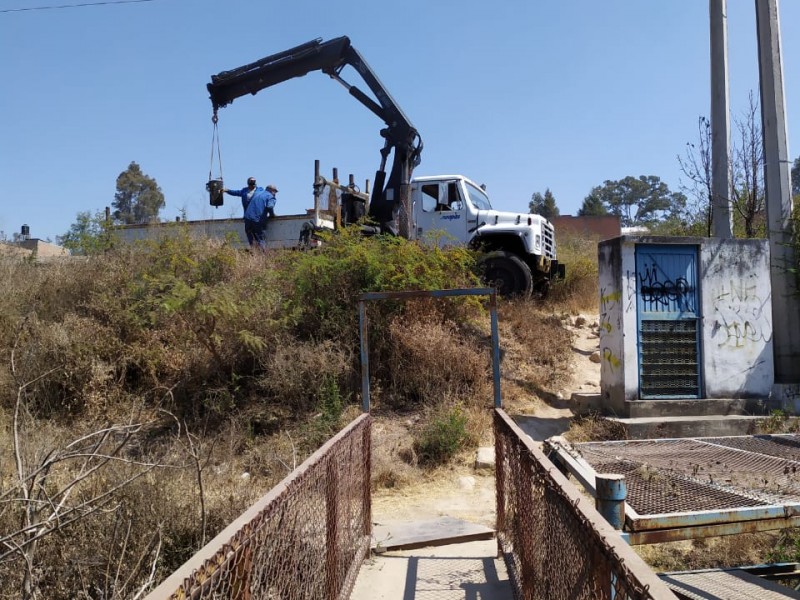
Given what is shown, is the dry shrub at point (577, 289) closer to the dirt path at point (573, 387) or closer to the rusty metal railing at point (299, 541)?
the dirt path at point (573, 387)

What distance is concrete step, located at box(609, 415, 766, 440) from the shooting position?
26.9ft

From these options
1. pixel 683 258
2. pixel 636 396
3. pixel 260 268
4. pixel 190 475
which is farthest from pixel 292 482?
pixel 260 268

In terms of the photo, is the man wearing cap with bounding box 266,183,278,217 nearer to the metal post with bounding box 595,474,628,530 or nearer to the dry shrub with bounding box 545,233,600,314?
the dry shrub with bounding box 545,233,600,314

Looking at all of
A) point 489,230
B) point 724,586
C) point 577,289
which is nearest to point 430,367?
point 489,230

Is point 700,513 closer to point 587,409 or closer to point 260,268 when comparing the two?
point 587,409

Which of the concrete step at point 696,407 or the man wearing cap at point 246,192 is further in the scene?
the man wearing cap at point 246,192

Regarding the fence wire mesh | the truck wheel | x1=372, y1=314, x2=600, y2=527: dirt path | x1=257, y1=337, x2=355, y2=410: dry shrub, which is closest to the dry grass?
x1=257, y1=337, x2=355, y2=410: dry shrub

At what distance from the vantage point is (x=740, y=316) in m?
8.95

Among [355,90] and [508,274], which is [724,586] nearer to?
[508,274]

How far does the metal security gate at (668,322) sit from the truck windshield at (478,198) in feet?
17.4

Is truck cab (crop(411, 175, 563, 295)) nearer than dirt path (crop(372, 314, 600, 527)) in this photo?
No

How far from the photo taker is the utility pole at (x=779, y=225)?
9359 mm

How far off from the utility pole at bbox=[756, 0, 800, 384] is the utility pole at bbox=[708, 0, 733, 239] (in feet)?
2.93

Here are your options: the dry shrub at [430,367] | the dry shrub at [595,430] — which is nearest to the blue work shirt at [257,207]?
the dry shrub at [430,367]
